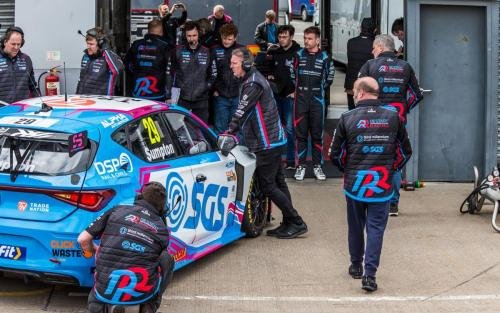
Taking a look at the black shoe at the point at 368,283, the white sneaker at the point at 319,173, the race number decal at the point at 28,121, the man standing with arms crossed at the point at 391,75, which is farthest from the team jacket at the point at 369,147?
the white sneaker at the point at 319,173

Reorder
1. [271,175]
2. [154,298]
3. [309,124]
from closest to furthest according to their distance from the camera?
[154,298] < [271,175] < [309,124]

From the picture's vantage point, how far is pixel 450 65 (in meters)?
12.2

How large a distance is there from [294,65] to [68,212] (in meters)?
5.83

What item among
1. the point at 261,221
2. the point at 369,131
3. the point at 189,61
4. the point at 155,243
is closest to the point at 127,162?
the point at 155,243

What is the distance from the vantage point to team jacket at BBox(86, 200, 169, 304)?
638 centimetres

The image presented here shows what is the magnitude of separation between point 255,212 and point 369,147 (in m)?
2.11

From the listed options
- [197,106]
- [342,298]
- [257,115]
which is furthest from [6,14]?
[342,298]

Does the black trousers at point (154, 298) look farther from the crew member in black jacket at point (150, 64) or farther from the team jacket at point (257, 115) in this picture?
the crew member in black jacket at point (150, 64)

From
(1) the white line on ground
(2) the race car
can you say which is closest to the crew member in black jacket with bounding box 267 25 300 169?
(2) the race car

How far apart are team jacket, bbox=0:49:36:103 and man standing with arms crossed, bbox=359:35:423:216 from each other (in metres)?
3.84

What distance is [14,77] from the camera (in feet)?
36.0

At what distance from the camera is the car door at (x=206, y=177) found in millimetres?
8336

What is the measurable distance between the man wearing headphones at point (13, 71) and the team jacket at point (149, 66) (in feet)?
5.66

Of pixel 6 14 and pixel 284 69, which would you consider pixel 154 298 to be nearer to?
pixel 284 69
